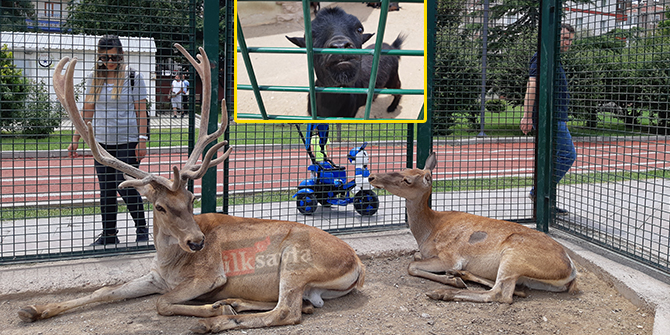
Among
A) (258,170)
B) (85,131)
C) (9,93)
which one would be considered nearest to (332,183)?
(85,131)

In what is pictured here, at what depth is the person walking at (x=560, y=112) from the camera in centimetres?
612

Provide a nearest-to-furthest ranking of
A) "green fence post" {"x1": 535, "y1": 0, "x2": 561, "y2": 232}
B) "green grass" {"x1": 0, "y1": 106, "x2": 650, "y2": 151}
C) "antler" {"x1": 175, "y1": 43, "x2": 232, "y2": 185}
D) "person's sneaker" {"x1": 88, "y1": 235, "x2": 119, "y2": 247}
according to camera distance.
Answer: "antler" {"x1": 175, "y1": 43, "x2": 232, "y2": 185}, "person's sneaker" {"x1": 88, "y1": 235, "x2": 119, "y2": 247}, "green grass" {"x1": 0, "y1": 106, "x2": 650, "y2": 151}, "green fence post" {"x1": 535, "y1": 0, "x2": 561, "y2": 232}

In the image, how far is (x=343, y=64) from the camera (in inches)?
198

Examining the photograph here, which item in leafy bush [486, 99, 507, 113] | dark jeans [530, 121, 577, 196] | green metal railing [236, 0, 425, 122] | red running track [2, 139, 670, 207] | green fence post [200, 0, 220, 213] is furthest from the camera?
leafy bush [486, 99, 507, 113]

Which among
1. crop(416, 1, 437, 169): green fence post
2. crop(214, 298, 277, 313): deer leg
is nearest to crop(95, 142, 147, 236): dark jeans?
crop(214, 298, 277, 313): deer leg

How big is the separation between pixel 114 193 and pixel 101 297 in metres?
1.51

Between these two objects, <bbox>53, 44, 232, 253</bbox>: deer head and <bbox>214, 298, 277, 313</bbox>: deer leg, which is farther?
<bbox>214, 298, 277, 313</bbox>: deer leg

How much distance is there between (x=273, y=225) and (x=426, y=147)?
2191 mm

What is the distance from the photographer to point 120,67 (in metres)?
5.32

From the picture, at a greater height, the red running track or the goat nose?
the goat nose

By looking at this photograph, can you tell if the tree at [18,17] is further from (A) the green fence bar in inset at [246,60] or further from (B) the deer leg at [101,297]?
(B) the deer leg at [101,297]

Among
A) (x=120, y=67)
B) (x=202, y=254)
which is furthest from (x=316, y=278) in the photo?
(x=120, y=67)

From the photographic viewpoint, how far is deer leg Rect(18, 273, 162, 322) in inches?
153

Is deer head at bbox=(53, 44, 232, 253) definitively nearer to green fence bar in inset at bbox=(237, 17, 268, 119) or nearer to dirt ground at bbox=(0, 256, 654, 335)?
dirt ground at bbox=(0, 256, 654, 335)
